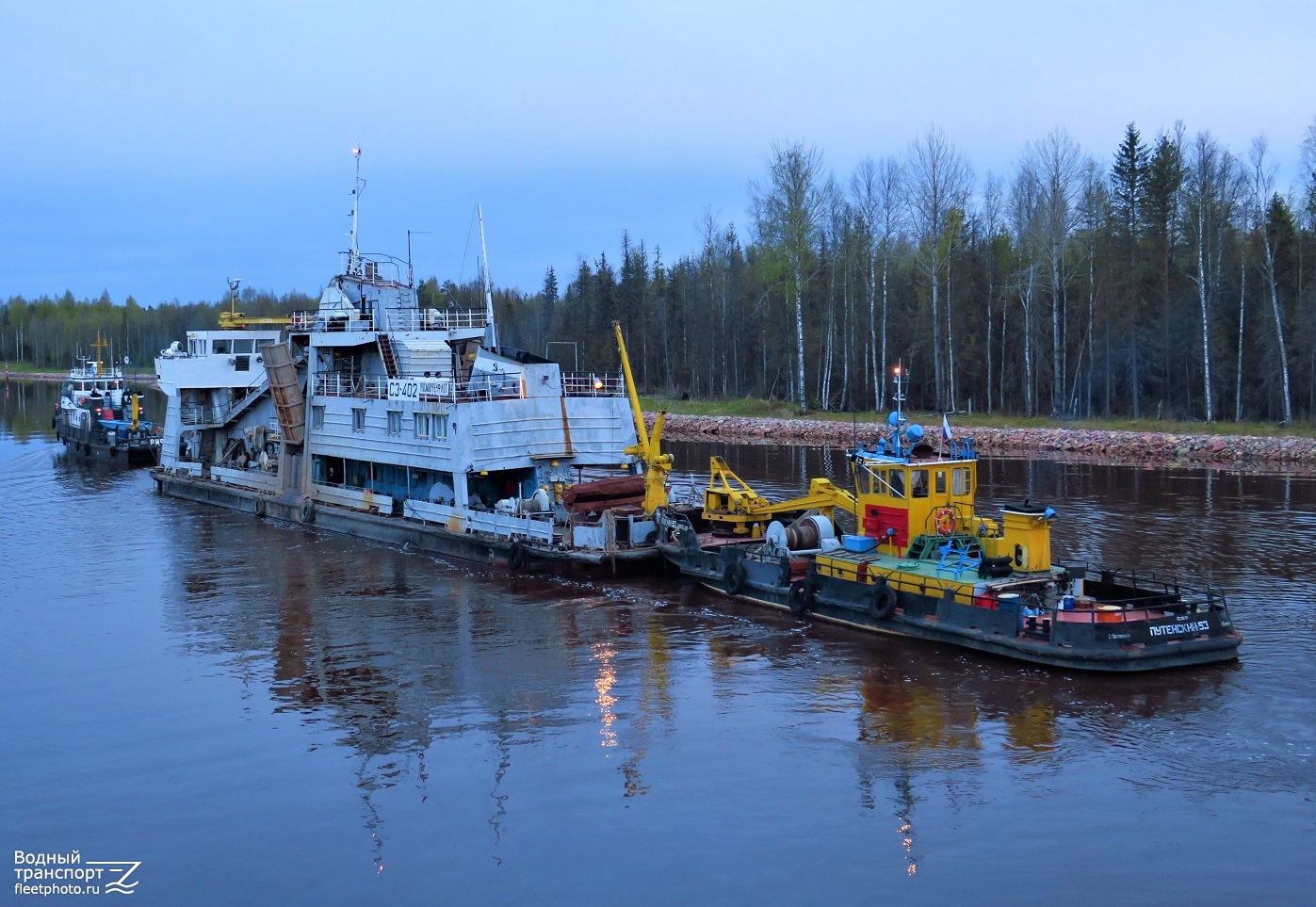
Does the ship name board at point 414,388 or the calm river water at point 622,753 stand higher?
the ship name board at point 414,388

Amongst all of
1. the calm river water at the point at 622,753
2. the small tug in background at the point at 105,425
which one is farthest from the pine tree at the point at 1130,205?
the small tug in background at the point at 105,425

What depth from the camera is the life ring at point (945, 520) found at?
2211 centimetres

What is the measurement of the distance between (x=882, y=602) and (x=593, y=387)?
41.8 feet

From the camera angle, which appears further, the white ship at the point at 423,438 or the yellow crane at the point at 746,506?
the white ship at the point at 423,438

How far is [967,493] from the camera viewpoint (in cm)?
2238

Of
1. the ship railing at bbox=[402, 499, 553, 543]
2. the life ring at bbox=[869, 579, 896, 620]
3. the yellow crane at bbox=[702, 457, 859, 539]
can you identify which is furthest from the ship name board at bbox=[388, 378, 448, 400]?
the life ring at bbox=[869, 579, 896, 620]

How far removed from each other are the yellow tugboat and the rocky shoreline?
→ 1735 centimetres

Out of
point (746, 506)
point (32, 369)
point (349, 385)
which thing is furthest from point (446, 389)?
point (32, 369)

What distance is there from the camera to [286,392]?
36.6 meters

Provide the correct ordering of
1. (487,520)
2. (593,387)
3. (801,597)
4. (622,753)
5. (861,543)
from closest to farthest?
1. (622,753)
2. (861,543)
3. (801,597)
4. (487,520)
5. (593,387)

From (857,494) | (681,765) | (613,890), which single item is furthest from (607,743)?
(857,494)

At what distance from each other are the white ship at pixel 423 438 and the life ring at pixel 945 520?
7569 millimetres

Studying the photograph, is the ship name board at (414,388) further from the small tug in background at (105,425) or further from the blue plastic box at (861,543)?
the small tug in background at (105,425)

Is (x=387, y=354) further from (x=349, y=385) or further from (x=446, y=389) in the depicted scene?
(x=446, y=389)
